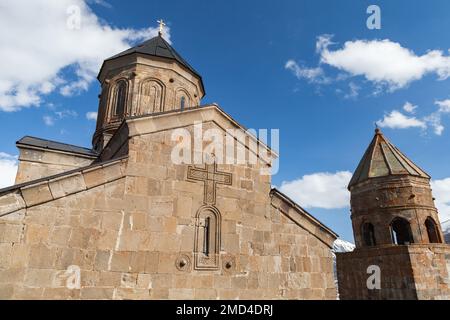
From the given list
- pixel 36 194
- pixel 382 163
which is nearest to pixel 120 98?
pixel 36 194

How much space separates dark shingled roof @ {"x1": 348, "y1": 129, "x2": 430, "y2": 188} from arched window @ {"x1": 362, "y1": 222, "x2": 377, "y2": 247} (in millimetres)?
2195

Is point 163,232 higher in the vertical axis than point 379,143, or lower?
lower

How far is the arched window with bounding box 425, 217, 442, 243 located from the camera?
13343 mm

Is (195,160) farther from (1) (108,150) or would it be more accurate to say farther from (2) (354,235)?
(2) (354,235)

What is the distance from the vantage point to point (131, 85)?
37.2ft

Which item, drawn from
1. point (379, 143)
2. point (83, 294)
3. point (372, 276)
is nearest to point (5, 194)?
point (83, 294)

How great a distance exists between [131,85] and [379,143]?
509 inches

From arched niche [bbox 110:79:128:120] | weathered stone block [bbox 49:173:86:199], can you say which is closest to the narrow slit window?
weathered stone block [bbox 49:173:86:199]

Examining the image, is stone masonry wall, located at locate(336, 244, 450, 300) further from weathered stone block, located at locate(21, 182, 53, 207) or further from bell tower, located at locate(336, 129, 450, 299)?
weathered stone block, located at locate(21, 182, 53, 207)

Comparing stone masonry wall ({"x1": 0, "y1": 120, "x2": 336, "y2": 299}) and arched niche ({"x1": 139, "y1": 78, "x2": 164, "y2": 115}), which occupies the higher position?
arched niche ({"x1": 139, "y1": 78, "x2": 164, "y2": 115})

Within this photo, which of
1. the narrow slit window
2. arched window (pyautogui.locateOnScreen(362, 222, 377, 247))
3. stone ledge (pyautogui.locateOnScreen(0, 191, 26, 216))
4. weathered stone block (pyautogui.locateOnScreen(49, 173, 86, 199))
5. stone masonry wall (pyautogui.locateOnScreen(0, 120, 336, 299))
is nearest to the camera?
stone ledge (pyautogui.locateOnScreen(0, 191, 26, 216))

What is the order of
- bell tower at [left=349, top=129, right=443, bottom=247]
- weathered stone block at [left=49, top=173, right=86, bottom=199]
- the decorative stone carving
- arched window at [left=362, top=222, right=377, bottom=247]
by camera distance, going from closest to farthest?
weathered stone block at [left=49, top=173, right=86, bottom=199], the decorative stone carving, bell tower at [left=349, top=129, right=443, bottom=247], arched window at [left=362, top=222, right=377, bottom=247]

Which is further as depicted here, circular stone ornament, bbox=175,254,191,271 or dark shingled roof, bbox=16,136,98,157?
dark shingled roof, bbox=16,136,98,157

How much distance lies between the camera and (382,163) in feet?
48.4
